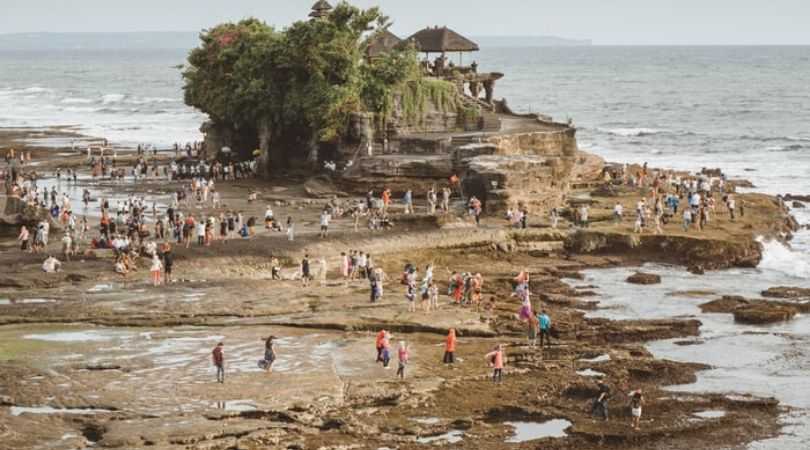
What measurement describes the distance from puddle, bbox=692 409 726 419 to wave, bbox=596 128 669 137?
67422 mm

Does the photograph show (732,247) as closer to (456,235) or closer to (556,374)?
(456,235)

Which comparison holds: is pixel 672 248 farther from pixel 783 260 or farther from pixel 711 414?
pixel 711 414

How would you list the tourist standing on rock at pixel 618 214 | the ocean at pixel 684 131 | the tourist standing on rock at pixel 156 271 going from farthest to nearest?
the tourist standing on rock at pixel 618 214 < the tourist standing on rock at pixel 156 271 < the ocean at pixel 684 131

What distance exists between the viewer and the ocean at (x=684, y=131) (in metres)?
31.7

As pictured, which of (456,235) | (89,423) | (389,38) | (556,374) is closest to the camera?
(89,423)

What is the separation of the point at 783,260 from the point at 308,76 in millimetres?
21020

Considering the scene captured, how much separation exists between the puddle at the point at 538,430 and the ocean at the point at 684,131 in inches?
152

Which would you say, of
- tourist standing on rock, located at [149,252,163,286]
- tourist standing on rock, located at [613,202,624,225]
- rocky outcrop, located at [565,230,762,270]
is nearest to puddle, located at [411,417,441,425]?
tourist standing on rock, located at [149,252,163,286]

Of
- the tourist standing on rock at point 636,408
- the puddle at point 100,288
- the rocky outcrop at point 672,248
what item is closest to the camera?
the tourist standing on rock at point 636,408

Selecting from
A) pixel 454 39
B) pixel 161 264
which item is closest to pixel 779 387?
pixel 161 264

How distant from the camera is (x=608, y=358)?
30.6m

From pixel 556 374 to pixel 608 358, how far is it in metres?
2.07

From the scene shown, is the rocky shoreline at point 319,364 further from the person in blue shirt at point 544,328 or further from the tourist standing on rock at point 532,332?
the tourist standing on rock at point 532,332

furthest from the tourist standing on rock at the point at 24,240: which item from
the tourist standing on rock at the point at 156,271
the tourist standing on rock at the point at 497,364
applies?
the tourist standing on rock at the point at 497,364
